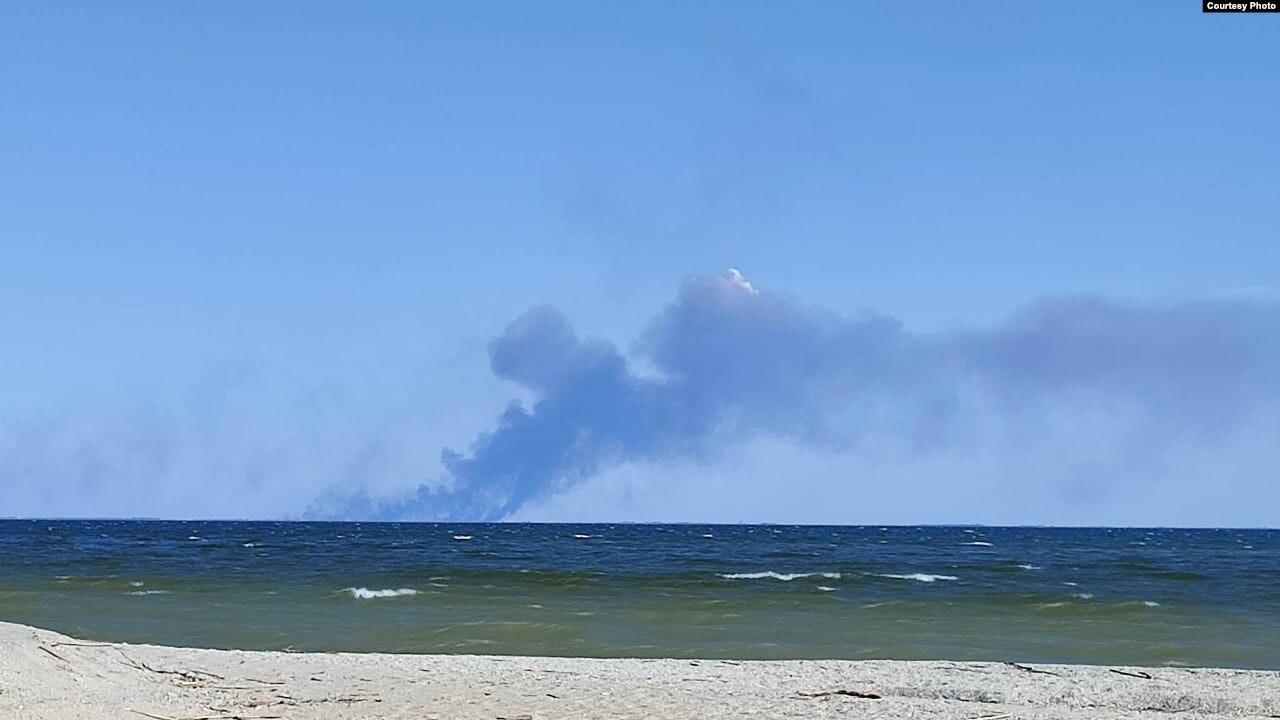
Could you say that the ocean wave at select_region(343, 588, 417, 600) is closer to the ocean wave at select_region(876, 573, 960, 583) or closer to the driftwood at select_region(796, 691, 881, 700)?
the ocean wave at select_region(876, 573, 960, 583)

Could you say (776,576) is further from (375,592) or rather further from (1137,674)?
(1137,674)

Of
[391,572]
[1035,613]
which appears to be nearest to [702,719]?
[1035,613]

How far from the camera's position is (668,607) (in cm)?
2781

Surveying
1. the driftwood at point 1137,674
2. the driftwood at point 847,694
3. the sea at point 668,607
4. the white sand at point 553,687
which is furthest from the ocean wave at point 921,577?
the driftwood at point 847,694

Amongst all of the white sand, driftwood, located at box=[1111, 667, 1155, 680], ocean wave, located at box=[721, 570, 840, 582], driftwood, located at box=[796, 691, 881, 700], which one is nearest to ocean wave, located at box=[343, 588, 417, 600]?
ocean wave, located at box=[721, 570, 840, 582]

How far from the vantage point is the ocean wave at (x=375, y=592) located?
29.5m

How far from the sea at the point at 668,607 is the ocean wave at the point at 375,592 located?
7 cm

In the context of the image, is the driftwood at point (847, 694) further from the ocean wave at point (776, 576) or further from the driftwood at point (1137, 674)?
the ocean wave at point (776, 576)

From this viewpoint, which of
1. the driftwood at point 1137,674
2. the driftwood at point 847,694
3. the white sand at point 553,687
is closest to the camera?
the white sand at point 553,687

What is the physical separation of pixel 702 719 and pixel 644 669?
4.90 meters

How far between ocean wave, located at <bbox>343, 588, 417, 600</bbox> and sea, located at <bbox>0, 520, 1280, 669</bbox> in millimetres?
70

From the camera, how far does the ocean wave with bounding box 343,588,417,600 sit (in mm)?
29536

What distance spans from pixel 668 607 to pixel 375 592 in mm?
7257

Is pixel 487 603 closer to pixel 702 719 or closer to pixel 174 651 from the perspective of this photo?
pixel 174 651
